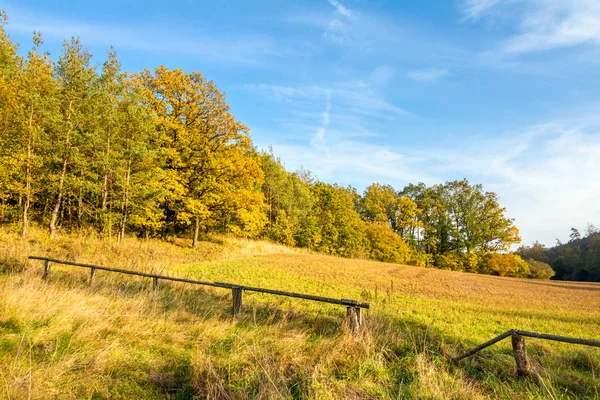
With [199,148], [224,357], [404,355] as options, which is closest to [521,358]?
[404,355]

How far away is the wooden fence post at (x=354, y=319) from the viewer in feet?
19.3

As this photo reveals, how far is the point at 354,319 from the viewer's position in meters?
5.98

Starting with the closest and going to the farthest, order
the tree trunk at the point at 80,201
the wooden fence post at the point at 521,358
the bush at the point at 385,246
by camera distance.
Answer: the wooden fence post at the point at 521,358
the tree trunk at the point at 80,201
the bush at the point at 385,246

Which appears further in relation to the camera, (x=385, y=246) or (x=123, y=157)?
(x=385, y=246)

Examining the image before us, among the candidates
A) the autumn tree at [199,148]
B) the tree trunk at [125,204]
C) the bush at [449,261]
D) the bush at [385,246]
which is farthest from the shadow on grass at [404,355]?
the bush at [449,261]

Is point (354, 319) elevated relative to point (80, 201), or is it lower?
lower

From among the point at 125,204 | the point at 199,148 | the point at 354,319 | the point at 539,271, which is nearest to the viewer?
the point at 354,319

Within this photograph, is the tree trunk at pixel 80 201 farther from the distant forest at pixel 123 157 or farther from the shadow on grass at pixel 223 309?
the shadow on grass at pixel 223 309

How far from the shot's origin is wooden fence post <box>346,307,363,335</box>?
19.3 feet

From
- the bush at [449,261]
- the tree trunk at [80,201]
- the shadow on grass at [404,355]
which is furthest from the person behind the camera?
the bush at [449,261]

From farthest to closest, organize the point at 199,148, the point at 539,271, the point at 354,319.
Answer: the point at 539,271, the point at 199,148, the point at 354,319

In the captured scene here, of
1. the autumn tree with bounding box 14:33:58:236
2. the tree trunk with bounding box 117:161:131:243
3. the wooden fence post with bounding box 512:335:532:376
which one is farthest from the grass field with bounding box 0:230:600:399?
the tree trunk with bounding box 117:161:131:243

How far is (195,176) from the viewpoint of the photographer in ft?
88.5

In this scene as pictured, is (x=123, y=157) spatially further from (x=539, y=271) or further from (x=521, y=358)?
(x=539, y=271)
